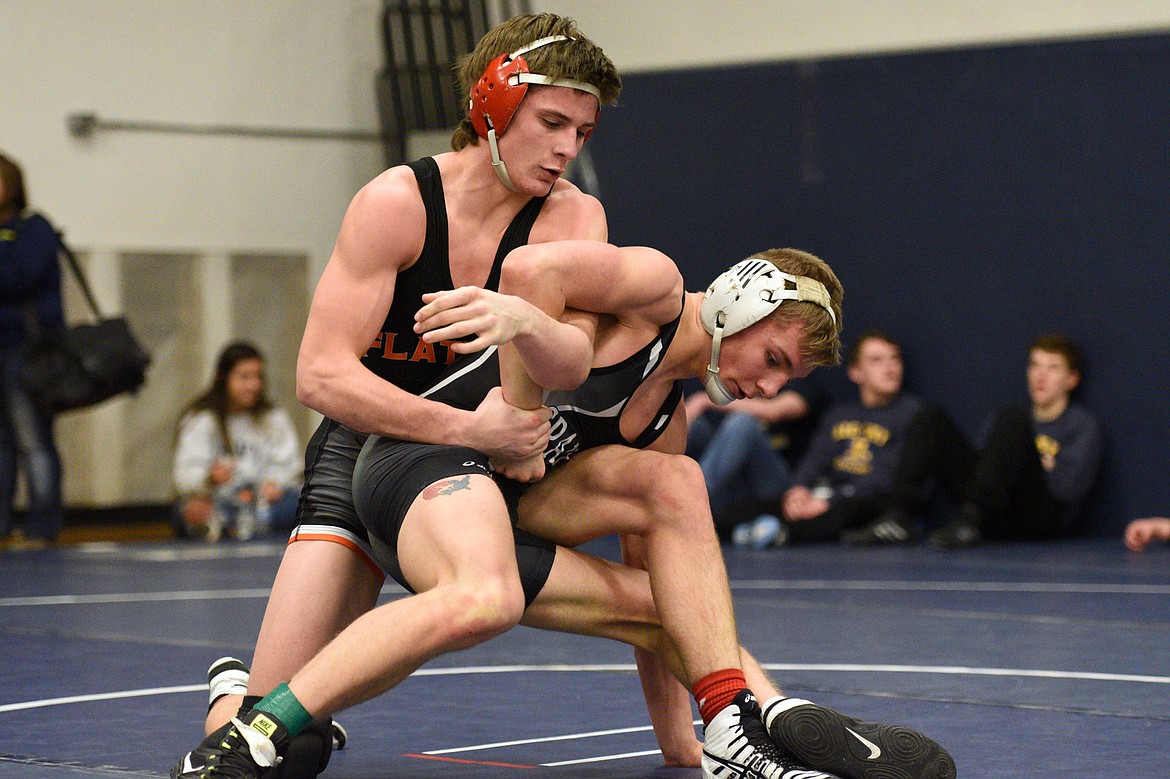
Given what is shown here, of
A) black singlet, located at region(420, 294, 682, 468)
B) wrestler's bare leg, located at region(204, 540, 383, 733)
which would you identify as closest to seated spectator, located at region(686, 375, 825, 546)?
black singlet, located at region(420, 294, 682, 468)

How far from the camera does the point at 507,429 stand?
314cm

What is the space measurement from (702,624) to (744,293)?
637mm

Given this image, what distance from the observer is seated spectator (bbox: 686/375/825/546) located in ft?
28.9

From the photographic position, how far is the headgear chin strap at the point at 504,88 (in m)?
3.29

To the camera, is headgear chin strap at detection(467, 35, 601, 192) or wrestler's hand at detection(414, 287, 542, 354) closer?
wrestler's hand at detection(414, 287, 542, 354)

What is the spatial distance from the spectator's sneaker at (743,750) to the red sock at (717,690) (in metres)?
0.02

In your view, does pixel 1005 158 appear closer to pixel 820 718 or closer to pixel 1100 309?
pixel 1100 309

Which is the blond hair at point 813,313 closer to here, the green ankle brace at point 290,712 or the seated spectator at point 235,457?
the green ankle brace at point 290,712

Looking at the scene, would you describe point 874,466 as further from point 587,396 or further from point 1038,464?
point 587,396

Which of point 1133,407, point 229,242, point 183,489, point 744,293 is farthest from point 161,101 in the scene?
point 744,293

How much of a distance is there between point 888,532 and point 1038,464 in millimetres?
797

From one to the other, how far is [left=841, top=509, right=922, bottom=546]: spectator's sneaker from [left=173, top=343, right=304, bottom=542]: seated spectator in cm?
307

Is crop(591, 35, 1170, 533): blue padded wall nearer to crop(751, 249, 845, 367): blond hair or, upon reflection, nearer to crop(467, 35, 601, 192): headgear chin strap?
crop(751, 249, 845, 367): blond hair

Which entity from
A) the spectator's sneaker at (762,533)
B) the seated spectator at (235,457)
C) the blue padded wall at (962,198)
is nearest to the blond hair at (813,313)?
the spectator's sneaker at (762,533)
